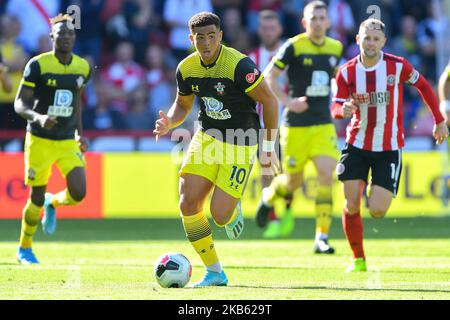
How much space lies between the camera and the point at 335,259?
11.5 meters

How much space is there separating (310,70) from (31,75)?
328 centimetres

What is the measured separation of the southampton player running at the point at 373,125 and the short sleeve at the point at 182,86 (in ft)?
4.77

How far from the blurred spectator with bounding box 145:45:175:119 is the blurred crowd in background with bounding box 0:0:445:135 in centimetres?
2

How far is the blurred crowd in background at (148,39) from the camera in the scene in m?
18.1

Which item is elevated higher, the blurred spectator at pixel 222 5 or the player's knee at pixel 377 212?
the blurred spectator at pixel 222 5

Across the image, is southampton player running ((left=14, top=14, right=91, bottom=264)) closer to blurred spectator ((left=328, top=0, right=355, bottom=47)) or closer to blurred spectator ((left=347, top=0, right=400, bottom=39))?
blurred spectator ((left=328, top=0, right=355, bottom=47))

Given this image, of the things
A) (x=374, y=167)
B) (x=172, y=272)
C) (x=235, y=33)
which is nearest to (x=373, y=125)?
(x=374, y=167)

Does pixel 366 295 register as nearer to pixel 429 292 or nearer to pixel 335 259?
pixel 429 292

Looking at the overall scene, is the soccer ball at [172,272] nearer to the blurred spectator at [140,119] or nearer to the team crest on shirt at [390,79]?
the team crest on shirt at [390,79]

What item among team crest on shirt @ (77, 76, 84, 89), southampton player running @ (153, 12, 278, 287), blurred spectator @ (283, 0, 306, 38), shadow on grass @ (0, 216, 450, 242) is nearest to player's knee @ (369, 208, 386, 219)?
southampton player running @ (153, 12, 278, 287)

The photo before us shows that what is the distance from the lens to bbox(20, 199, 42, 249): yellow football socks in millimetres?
11219

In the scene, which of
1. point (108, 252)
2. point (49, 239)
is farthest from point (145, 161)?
point (108, 252)

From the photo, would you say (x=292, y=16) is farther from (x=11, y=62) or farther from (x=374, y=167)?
(x=374, y=167)

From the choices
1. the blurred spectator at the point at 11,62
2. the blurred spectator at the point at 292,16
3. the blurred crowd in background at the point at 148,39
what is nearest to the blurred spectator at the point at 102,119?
the blurred crowd in background at the point at 148,39
